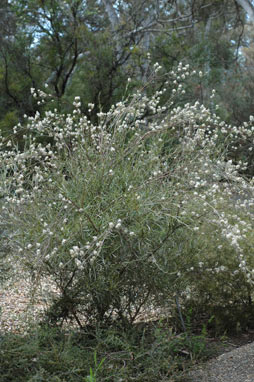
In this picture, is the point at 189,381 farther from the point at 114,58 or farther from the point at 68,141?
the point at 114,58

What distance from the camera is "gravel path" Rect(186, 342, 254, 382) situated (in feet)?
9.86

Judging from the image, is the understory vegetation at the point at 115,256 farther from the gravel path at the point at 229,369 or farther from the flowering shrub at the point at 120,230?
the gravel path at the point at 229,369

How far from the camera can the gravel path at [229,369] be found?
9.86 ft

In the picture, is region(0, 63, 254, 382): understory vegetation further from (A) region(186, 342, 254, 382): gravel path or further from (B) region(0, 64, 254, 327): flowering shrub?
(A) region(186, 342, 254, 382): gravel path

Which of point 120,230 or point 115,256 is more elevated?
point 120,230

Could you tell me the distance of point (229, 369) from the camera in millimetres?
3119

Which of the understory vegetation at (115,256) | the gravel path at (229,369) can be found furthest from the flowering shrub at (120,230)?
the gravel path at (229,369)

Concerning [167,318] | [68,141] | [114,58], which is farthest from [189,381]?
[114,58]

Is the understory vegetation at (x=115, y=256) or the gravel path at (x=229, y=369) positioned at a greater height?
the understory vegetation at (x=115, y=256)

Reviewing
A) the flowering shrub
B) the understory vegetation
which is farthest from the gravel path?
the flowering shrub

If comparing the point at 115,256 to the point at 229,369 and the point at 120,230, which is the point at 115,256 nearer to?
the point at 120,230

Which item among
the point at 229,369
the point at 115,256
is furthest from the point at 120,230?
the point at 229,369

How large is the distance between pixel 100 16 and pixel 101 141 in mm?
12436

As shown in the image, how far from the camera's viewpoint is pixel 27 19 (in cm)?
952
